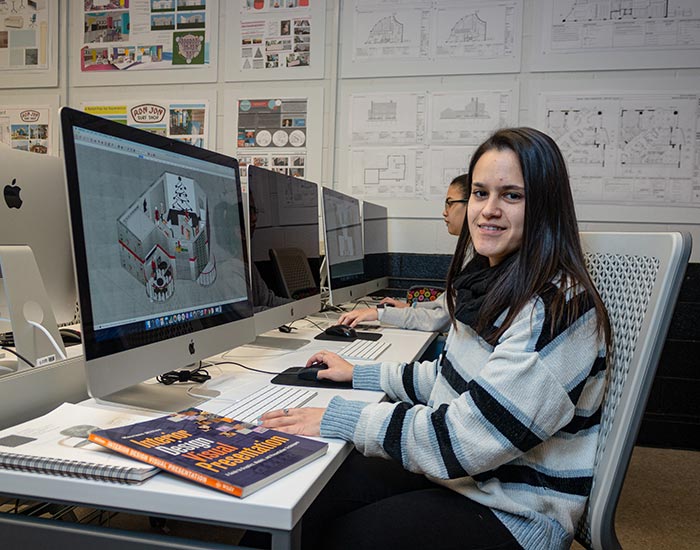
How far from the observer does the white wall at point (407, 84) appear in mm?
2766

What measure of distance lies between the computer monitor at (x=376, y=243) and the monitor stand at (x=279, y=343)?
0.80 metres

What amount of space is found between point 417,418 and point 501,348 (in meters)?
0.17

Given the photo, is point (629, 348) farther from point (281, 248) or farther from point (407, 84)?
point (407, 84)

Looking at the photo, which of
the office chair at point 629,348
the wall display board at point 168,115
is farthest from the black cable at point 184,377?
the wall display board at point 168,115

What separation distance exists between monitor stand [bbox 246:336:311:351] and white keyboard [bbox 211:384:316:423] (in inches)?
17.5

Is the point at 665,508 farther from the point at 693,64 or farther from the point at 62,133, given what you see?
the point at 62,133

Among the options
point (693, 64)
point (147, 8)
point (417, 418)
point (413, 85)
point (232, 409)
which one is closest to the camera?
point (417, 418)

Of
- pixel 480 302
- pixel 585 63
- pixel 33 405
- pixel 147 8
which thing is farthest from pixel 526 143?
pixel 147 8

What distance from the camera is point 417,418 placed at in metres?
0.92

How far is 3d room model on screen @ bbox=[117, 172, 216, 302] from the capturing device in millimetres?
942

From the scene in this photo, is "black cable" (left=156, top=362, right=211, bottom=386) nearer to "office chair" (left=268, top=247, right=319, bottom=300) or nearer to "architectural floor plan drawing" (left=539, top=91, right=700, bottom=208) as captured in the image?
"office chair" (left=268, top=247, right=319, bottom=300)

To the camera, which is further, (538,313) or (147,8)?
(147,8)

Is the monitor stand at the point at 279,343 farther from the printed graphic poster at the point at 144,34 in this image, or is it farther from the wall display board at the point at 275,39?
the printed graphic poster at the point at 144,34

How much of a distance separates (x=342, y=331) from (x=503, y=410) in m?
1.03
